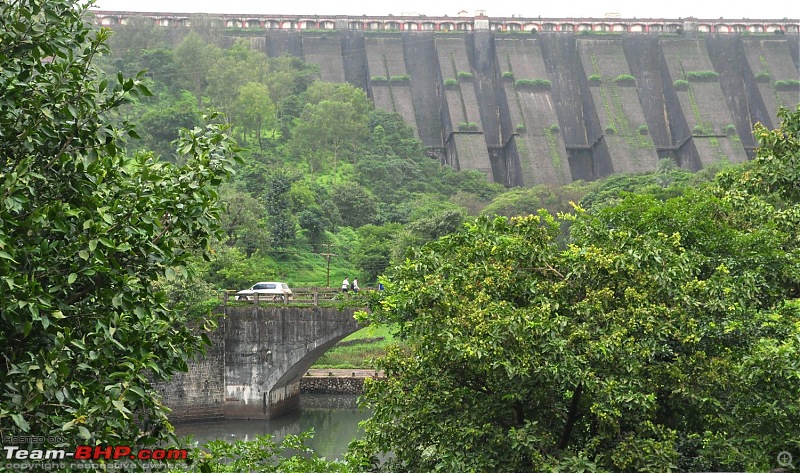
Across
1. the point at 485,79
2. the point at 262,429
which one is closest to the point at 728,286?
the point at 262,429

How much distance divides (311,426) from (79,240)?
936 inches

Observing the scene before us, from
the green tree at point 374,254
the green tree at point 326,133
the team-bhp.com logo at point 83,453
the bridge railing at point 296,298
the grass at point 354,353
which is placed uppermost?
the green tree at point 326,133

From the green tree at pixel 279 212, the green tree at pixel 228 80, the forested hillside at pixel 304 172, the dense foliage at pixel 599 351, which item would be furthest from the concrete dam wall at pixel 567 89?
the dense foliage at pixel 599 351

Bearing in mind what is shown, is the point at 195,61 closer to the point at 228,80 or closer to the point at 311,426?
the point at 228,80

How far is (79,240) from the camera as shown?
5734 millimetres

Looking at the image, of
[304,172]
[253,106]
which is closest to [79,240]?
[304,172]

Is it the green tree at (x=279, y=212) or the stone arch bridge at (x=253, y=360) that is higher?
the green tree at (x=279, y=212)

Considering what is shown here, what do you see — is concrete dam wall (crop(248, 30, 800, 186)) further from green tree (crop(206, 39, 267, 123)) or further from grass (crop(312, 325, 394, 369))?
grass (crop(312, 325, 394, 369))

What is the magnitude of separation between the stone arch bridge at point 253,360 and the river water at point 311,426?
1.74ft

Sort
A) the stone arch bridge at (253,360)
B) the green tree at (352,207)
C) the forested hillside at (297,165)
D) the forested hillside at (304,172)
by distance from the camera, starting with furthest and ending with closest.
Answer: the green tree at (352,207), the forested hillside at (304,172), the forested hillside at (297,165), the stone arch bridge at (253,360)

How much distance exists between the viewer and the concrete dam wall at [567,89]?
203 feet

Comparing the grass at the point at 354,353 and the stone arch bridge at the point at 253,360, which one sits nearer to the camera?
the stone arch bridge at the point at 253,360

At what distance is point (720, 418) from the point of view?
10.8m

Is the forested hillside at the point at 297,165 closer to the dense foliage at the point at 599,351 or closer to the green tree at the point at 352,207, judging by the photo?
the green tree at the point at 352,207
